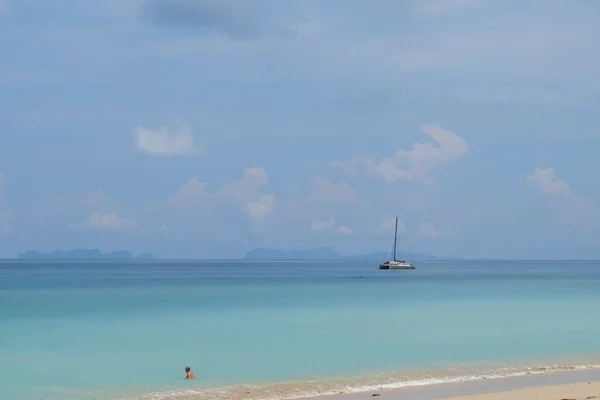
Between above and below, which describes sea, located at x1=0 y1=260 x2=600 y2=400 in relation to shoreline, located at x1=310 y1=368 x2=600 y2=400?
below

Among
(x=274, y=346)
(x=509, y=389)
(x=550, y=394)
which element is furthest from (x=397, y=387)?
(x=274, y=346)

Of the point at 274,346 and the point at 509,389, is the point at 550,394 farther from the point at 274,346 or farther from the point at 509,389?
the point at 274,346

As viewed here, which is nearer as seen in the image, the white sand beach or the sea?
the white sand beach

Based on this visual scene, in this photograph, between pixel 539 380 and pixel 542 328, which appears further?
pixel 542 328

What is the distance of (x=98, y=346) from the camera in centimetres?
2948

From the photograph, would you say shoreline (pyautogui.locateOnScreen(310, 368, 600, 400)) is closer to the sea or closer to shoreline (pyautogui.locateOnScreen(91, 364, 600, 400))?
shoreline (pyautogui.locateOnScreen(91, 364, 600, 400))

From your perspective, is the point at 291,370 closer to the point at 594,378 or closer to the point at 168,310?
the point at 594,378

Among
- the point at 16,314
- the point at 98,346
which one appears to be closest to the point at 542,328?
the point at 98,346

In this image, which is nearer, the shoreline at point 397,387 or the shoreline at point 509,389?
the shoreline at point 509,389

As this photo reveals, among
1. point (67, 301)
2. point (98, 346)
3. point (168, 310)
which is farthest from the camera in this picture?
point (67, 301)

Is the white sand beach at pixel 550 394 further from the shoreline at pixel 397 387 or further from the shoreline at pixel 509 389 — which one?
the shoreline at pixel 397 387

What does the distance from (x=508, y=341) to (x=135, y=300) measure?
32910 millimetres

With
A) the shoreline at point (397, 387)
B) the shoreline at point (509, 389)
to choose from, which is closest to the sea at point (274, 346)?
the shoreline at point (397, 387)

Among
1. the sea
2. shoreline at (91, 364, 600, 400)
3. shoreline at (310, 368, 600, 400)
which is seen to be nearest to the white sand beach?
shoreline at (310, 368, 600, 400)
